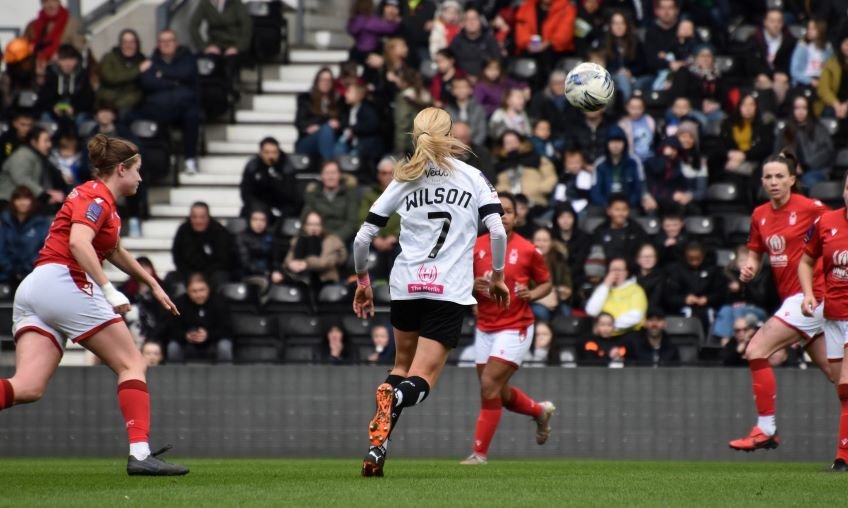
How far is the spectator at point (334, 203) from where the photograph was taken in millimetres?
18250

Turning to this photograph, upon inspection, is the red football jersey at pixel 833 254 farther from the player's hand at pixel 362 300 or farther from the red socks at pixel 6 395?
the red socks at pixel 6 395

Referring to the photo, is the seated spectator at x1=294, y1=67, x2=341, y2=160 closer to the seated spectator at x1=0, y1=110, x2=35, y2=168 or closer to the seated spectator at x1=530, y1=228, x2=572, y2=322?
the seated spectator at x1=0, y1=110, x2=35, y2=168

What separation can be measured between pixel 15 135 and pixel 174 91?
2094mm

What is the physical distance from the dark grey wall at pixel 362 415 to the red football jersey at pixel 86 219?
628 centimetres

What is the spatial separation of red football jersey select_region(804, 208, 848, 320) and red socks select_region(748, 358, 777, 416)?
1133 mm

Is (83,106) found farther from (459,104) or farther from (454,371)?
(454,371)

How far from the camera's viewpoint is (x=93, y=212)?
9.68 meters

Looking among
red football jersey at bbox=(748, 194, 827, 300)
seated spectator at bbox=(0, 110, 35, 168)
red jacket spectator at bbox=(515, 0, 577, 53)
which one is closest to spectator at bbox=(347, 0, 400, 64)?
red jacket spectator at bbox=(515, 0, 577, 53)

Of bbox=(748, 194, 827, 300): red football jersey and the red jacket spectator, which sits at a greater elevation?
the red jacket spectator

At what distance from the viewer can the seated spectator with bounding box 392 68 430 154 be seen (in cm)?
1956

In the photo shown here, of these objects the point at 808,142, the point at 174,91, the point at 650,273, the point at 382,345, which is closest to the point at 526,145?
the point at 650,273

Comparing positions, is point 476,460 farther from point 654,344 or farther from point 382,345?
point 654,344

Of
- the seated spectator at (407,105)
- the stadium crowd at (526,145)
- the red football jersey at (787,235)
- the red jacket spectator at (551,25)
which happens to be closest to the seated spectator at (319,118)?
the stadium crowd at (526,145)

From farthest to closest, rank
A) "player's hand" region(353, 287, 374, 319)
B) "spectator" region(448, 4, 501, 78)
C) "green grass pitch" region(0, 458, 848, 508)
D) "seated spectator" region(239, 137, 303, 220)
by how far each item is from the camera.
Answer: "spectator" region(448, 4, 501, 78), "seated spectator" region(239, 137, 303, 220), "player's hand" region(353, 287, 374, 319), "green grass pitch" region(0, 458, 848, 508)
